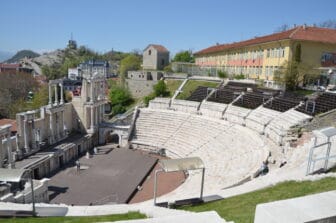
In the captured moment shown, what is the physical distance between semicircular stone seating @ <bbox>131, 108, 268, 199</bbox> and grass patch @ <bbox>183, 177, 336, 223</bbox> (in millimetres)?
3635

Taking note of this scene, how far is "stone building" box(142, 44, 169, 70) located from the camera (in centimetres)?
6144

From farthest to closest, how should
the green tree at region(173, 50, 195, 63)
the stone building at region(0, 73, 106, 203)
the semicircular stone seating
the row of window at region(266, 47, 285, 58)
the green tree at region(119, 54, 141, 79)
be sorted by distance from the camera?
the green tree at region(173, 50, 195, 63)
the green tree at region(119, 54, 141, 79)
the row of window at region(266, 47, 285, 58)
the stone building at region(0, 73, 106, 203)
the semicircular stone seating

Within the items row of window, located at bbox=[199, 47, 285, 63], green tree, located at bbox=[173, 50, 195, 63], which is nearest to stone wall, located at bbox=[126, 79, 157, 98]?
row of window, located at bbox=[199, 47, 285, 63]

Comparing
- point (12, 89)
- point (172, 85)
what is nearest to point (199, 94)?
point (172, 85)

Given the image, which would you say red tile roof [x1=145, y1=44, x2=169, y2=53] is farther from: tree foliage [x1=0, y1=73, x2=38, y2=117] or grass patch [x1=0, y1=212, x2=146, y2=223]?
grass patch [x1=0, y1=212, x2=146, y2=223]

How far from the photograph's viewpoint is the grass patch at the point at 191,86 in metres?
37.7

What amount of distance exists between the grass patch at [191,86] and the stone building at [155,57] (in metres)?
21.2

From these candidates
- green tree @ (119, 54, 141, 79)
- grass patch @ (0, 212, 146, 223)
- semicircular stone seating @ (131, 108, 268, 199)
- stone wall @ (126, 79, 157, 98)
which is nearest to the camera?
grass patch @ (0, 212, 146, 223)

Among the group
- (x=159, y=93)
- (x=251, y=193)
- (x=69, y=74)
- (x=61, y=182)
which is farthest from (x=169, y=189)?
(x=69, y=74)

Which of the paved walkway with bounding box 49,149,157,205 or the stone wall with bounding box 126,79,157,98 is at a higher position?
the stone wall with bounding box 126,79,157,98

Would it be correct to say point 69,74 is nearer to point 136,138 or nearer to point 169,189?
point 136,138

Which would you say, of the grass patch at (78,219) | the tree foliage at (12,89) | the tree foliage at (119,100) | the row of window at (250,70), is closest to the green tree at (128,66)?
the tree foliage at (119,100)

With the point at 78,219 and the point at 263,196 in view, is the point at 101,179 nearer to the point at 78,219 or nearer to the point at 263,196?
the point at 78,219

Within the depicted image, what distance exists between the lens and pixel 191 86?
4041 cm
